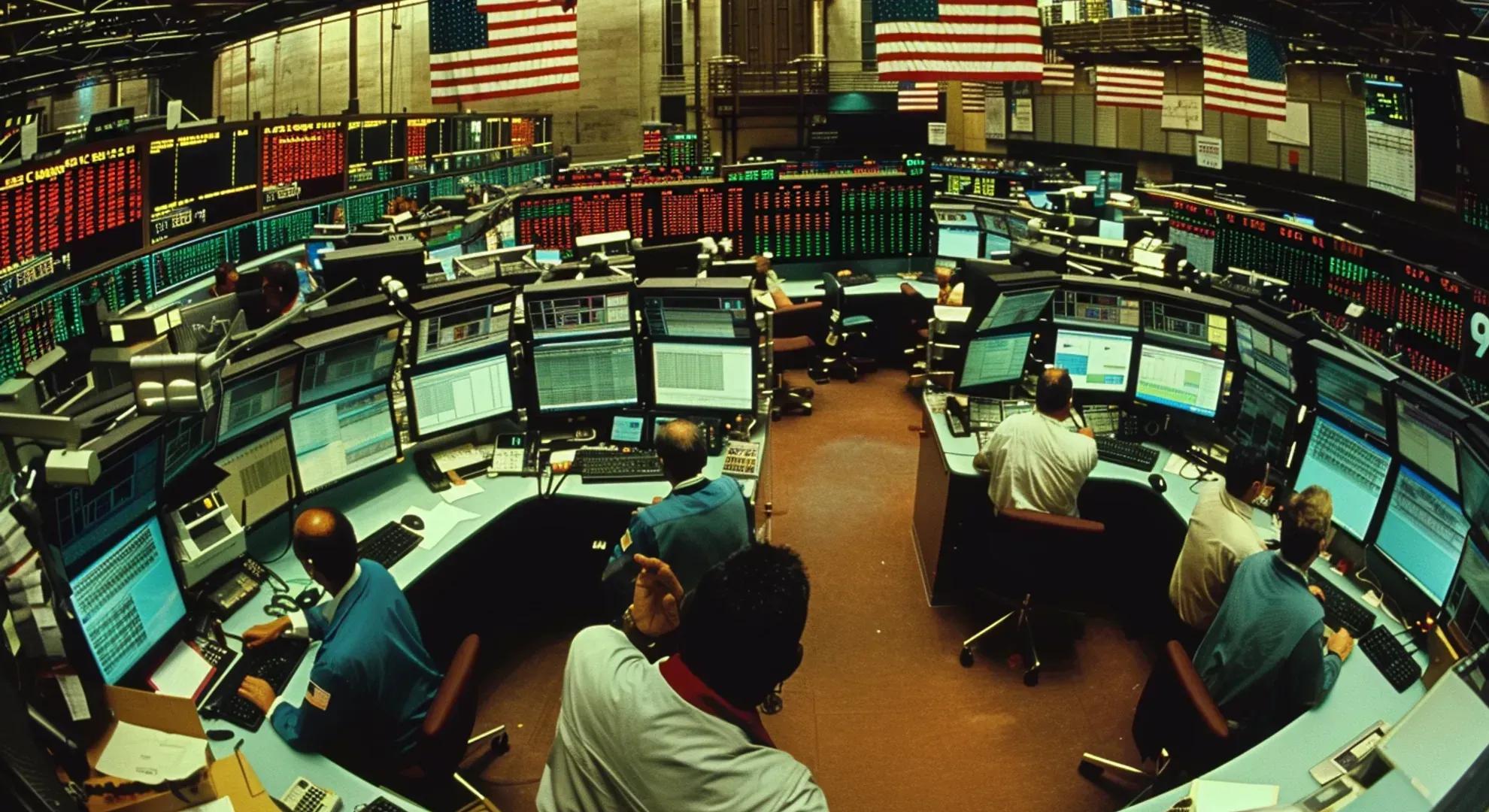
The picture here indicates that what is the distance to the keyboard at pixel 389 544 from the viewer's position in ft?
14.4

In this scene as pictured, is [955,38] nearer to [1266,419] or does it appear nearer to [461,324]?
[1266,419]

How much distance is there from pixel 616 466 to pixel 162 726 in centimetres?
258

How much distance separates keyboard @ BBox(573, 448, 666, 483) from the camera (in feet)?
16.9

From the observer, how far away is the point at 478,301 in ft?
16.3

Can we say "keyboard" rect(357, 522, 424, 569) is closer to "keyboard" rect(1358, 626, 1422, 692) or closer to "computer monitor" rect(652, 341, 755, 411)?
"computer monitor" rect(652, 341, 755, 411)

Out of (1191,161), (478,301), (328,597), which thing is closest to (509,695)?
(328,597)

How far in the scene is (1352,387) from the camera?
4.17m

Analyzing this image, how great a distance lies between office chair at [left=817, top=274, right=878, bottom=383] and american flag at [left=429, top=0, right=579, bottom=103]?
2755 millimetres

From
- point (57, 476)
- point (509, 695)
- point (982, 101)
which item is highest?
point (982, 101)

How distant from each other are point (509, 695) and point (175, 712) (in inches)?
90.6

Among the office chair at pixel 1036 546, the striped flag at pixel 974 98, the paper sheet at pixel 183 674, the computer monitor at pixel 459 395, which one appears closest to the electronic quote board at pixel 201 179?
the computer monitor at pixel 459 395

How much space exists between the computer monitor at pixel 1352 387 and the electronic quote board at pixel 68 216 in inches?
239

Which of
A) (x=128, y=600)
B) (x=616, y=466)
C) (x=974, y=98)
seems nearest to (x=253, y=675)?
(x=128, y=600)

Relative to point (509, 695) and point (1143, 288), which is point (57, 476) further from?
point (1143, 288)
